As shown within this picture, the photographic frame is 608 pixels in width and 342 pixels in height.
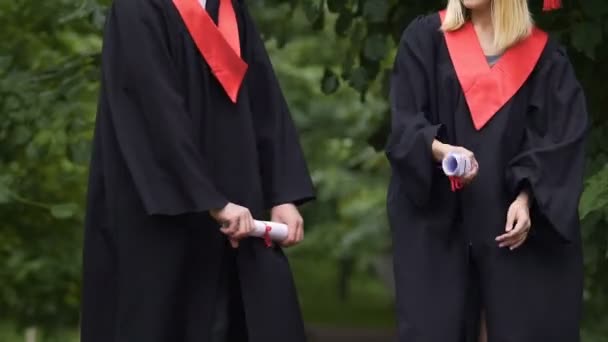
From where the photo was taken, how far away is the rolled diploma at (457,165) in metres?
6.99

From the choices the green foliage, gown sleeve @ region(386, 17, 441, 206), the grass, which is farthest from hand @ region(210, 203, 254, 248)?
the grass

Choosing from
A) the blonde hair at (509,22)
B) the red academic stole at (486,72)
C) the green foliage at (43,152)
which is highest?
the blonde hair at (509,22)

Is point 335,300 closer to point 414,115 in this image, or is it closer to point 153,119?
point 414,115

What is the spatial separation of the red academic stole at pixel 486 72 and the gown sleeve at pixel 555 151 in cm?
7

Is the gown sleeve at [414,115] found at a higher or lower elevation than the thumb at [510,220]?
higher

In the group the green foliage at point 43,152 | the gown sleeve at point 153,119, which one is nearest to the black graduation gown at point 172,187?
the gown sleeve at point 153,119

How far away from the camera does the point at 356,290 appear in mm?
22250

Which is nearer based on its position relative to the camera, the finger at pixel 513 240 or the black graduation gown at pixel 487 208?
the finger at pixel 513 240

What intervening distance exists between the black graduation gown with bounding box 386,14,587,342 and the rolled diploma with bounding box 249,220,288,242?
1.35ft

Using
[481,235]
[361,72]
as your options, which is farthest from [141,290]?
[361,72]

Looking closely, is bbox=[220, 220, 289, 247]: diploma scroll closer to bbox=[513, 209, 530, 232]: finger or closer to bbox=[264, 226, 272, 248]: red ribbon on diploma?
bbox=[264, 226, 272, 248]: red ribbon on diploma

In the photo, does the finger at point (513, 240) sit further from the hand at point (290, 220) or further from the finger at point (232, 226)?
the finger at point (232, 226)

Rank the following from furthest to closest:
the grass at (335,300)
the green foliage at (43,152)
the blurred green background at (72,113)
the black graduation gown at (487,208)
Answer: the grass at (335,300) → the green foliage at (43,152) → the blurred green background at (72,113) → the black graduation gown at (487,208)

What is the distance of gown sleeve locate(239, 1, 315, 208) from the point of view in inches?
287
